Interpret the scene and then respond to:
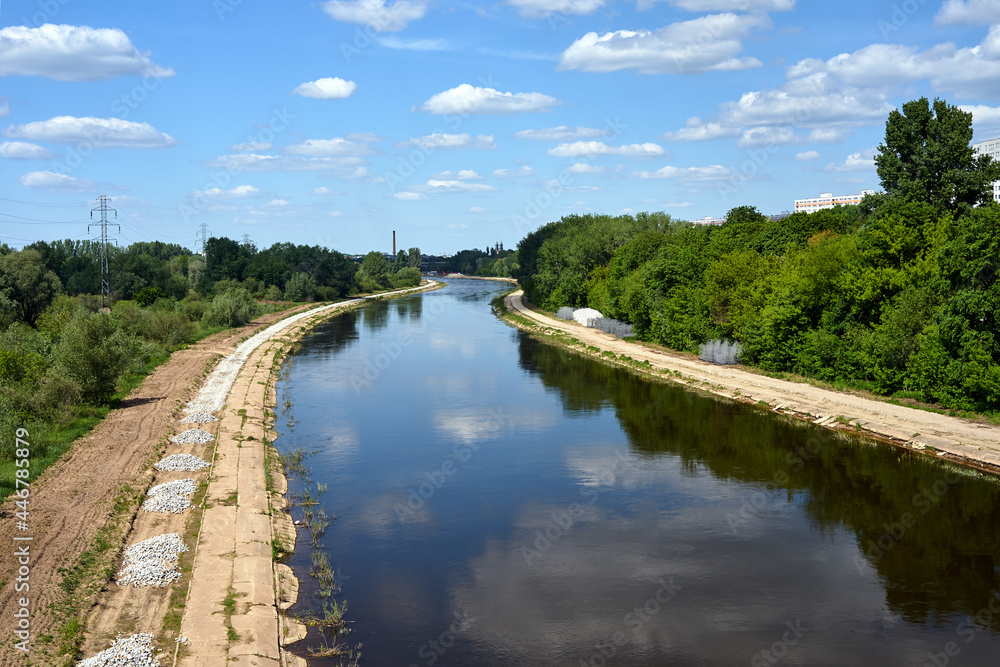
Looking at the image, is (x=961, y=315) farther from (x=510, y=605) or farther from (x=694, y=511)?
(x=510, y=605)

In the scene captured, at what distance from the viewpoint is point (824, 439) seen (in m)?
36.6

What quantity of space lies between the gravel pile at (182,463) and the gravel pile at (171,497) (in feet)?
6.40

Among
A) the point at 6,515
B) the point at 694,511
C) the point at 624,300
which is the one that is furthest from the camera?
the point at 624,300

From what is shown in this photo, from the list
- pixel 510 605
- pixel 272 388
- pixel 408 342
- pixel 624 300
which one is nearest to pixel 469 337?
pixel 408 342

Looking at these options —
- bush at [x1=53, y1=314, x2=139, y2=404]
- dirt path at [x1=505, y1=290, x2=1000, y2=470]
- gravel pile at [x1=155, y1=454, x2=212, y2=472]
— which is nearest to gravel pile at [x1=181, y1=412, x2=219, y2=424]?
bush at [x1=53, y1=314, x2=139, y2=404]

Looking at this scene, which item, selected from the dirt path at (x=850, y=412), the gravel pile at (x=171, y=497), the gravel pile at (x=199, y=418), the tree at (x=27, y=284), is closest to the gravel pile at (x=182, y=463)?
the gravel pile at (x=171, y=497)

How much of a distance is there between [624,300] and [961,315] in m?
39.2

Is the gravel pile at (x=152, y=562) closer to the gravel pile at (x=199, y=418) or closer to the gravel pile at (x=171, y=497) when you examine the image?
the gravel pile at (x=171, y=497)

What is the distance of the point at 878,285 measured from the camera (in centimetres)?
4284

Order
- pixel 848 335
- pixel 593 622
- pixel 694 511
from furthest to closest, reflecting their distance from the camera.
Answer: pixel 848 335, pixel 694 511, pixel 593 622

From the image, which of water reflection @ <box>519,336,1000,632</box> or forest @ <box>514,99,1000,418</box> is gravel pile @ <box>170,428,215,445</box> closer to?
water reflection @ <box>519,336,1000,632</box>

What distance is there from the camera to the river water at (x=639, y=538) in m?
18.5

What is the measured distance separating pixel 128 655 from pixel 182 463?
1501 centimetres

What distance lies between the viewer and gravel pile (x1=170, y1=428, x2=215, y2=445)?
34.1 metres
